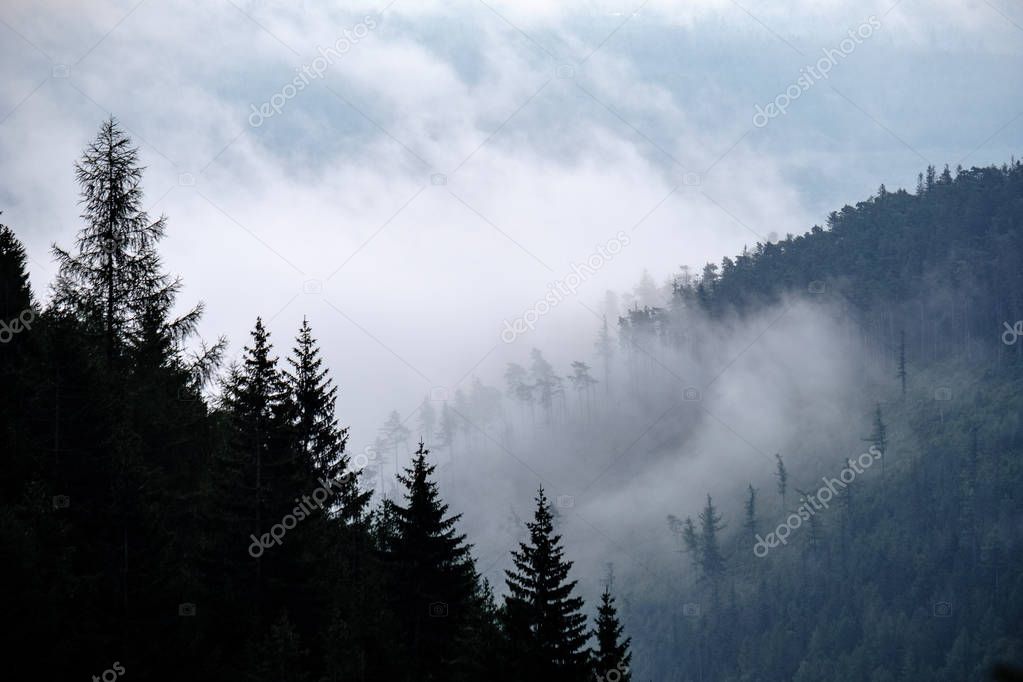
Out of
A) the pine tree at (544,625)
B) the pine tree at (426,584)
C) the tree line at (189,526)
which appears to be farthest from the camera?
the pine tree at (426,584)

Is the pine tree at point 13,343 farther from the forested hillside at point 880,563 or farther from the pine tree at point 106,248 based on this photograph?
the forested hillside at point 880,563

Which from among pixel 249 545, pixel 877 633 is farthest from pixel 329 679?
pixel 877 633

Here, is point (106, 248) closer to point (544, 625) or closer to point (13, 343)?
point (13, 343)

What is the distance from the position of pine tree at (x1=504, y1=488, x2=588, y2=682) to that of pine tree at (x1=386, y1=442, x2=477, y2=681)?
3.68 m

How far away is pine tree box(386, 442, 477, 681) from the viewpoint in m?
34.9

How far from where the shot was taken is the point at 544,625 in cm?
3128

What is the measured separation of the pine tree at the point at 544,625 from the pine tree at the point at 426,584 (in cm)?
368

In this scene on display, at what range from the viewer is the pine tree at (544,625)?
30.8m

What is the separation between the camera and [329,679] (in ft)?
93.9

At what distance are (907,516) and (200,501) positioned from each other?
14682 cm

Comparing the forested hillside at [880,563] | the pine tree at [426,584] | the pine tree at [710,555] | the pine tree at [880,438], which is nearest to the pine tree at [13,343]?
the pine tree at [426,584]

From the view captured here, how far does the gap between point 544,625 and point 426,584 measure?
557 cm

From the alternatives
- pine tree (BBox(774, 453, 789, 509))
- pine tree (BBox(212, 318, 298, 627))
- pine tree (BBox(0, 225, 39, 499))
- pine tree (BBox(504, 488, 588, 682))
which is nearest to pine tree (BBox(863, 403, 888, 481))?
pine tree (BBox(774, 453, 789, 509))

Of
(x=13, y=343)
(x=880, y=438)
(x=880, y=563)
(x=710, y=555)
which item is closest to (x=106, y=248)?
(x=13, y=343)
